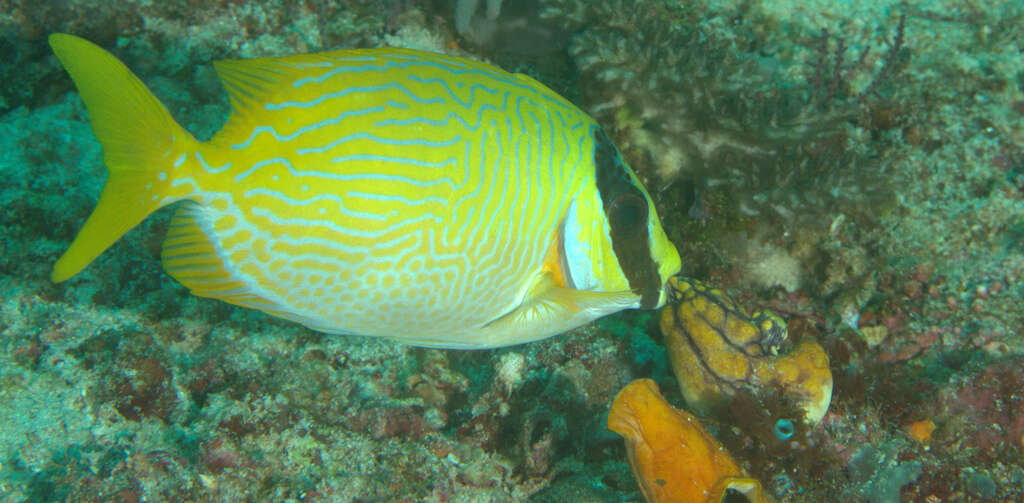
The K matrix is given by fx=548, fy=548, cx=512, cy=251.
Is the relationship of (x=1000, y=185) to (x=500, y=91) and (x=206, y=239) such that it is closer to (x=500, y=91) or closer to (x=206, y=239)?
(x=500, y=91)

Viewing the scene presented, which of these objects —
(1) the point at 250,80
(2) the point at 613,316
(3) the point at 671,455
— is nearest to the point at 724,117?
(2) the point at 613,316

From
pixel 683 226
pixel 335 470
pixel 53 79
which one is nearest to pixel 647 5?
pixel 683 226

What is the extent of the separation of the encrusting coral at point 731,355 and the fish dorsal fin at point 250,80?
225cm

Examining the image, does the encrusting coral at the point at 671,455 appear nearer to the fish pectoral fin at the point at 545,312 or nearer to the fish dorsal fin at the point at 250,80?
the fish pectoral fin at the point at 545,312

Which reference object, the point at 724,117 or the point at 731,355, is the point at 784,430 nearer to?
the point at 731,355

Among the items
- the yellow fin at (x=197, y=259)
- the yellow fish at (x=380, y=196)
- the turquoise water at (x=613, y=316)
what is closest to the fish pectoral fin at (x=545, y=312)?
the yellow fish at (x=380, y=196)

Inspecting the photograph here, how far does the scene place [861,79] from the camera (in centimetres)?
425

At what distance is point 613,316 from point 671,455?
1435 mm

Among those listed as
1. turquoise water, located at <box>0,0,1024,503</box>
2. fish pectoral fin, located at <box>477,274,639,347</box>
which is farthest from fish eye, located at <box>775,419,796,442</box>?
fish pectoral fin, located at <box>477,274,639,347</box>

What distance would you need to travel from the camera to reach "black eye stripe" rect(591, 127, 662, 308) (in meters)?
2.53

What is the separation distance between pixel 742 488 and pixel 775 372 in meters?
0.74

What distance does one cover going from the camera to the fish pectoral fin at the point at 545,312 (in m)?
2.50

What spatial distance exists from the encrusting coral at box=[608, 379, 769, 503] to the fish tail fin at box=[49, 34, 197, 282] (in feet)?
6.89

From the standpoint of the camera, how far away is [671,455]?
251 centimetres
